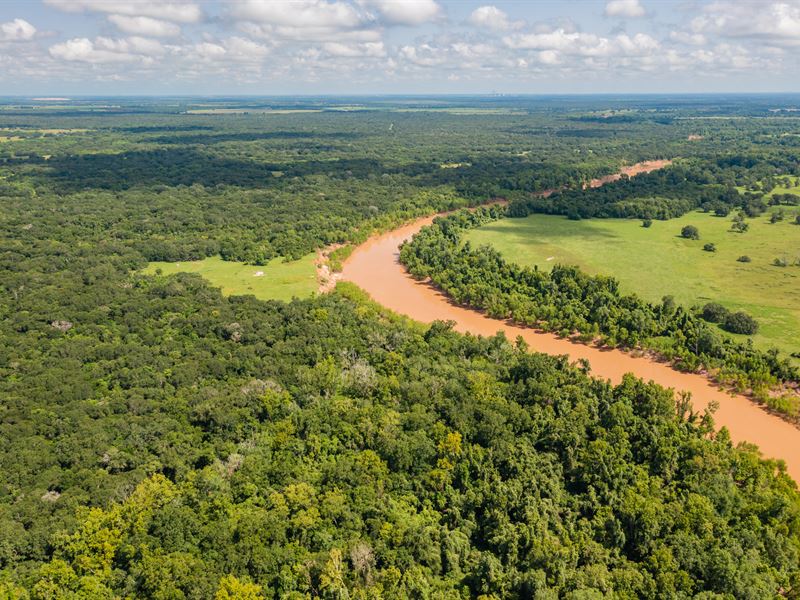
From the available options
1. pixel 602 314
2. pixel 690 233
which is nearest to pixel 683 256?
pixel 690 233

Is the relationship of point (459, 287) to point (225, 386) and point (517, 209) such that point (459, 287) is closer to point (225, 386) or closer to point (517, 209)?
point (225, 386)

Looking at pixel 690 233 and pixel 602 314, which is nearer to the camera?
pixel 602 314

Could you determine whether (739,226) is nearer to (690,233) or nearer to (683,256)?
(690,233)

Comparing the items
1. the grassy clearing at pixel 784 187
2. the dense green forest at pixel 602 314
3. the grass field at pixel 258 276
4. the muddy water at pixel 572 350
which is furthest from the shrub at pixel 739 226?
the grass field at pixel 258 276

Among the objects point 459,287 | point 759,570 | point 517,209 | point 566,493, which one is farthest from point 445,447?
point 517,209

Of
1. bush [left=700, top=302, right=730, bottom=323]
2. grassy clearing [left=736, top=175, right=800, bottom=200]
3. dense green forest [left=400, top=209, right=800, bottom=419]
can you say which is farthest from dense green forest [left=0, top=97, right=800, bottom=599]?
grassy clearing [left=736, top=175, right=800, bottom=200]
